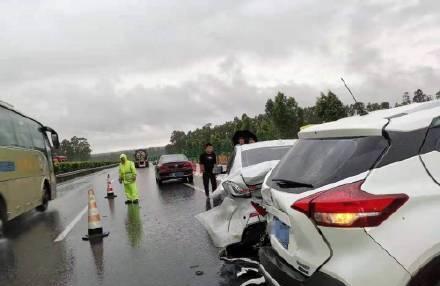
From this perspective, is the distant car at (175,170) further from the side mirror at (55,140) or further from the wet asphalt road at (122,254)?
the wet asphalt road at (122,254)

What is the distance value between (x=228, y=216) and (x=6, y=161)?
7.34 m

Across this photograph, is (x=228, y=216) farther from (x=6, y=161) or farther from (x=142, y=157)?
(x=142, y=157)

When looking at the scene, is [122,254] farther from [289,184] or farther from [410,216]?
[410,216]

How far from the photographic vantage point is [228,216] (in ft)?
19.9

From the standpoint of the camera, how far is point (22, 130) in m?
14.0

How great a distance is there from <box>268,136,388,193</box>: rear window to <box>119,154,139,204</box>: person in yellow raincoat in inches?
464

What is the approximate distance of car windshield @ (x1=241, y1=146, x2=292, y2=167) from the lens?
314 inches

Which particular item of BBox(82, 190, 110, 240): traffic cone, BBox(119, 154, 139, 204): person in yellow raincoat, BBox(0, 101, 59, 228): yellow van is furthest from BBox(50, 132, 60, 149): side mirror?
BBox(82, 190, 110, 240): traffic cone

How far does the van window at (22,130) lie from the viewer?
13.3 metres

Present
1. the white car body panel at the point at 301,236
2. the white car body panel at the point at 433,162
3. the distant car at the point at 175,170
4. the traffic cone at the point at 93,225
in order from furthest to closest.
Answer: the distant car at the point at 175,170
the traffic cone at the point at 93,225
the white car body panel at the point at 301,236
the white car body panel at the point at 433,162

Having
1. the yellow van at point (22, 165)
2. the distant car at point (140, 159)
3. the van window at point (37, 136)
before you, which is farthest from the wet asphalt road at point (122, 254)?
the distant car at point (140, 159)

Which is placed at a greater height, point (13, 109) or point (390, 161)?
point (13, 109)

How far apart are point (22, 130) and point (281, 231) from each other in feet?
39.1

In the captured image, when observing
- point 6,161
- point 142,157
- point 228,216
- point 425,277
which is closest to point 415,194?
point 425,277
